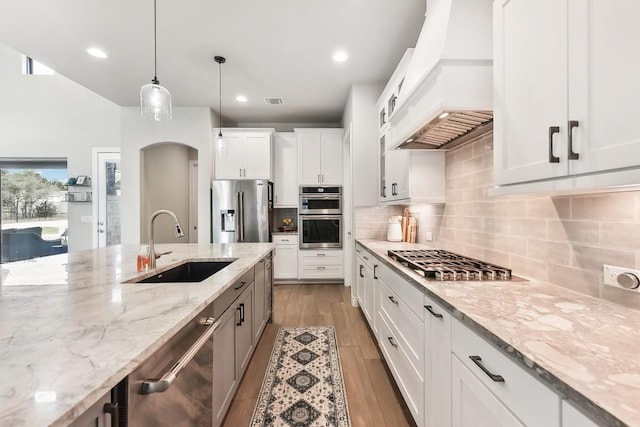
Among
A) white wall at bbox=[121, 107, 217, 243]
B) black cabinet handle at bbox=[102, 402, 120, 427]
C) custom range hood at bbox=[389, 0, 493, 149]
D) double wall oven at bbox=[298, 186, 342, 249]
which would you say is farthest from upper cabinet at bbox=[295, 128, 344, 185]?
black cabinet handle at bbox=[102, 402, 120, 427]

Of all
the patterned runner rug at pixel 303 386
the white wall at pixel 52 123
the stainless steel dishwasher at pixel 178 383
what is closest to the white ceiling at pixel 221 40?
the white wall at pixel 52 123

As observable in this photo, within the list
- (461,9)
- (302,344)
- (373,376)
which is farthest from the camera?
(302,344)

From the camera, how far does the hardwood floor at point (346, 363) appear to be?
1.69 m

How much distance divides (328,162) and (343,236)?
4.08 feet

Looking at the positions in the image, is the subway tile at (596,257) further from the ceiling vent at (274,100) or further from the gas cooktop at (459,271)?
the ceiling vent at (274,100)

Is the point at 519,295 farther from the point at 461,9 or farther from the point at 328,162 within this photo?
the point at 328,162

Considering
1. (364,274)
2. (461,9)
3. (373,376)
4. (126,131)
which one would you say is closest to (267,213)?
(364,274)

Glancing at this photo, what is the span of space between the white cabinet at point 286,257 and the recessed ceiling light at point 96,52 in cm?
306

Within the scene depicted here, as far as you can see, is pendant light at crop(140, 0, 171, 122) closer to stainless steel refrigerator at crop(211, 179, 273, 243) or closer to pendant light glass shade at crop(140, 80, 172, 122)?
pendant light glass shade at crop(140, 80, 172, 122)

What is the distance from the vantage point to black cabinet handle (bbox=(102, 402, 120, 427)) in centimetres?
62

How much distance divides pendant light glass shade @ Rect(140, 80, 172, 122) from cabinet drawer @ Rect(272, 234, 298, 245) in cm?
277

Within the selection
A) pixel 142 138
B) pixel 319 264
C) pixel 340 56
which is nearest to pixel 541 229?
pixel 340 56

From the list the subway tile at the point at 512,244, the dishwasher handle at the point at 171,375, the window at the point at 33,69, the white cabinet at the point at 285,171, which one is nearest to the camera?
the dishwasher handle at the point at 171,375

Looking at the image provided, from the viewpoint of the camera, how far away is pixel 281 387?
194 cm
